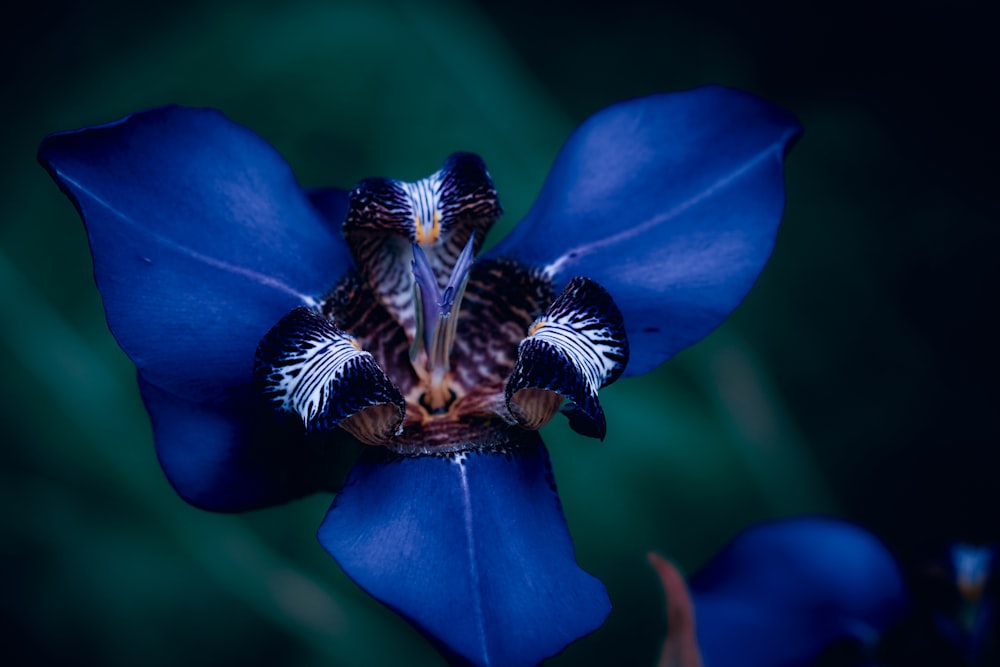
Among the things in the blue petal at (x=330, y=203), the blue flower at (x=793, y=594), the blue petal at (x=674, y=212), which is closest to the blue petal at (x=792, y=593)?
the blue flower at (x=793, y=594)

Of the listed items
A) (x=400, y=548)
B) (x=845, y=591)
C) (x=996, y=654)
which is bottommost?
(x=996, y=654)

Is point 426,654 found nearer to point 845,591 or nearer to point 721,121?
point 845,591

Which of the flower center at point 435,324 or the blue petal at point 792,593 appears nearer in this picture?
the flower center at point 435,324

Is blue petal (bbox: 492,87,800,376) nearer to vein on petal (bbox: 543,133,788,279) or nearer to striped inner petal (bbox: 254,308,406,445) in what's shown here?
vein on petal (bbox: 543,133,788,279)

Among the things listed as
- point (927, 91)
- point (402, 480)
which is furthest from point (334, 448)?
point (927, 91)

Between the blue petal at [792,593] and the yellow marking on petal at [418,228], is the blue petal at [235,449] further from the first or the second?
the blue petal at [792,593]

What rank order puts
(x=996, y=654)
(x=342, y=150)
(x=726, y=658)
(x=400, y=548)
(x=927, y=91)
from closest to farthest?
(x=400, y=548) → (x=726, y=658) → (x=996, y=654) → (x=342, y=150) → (x=927, y=91)
